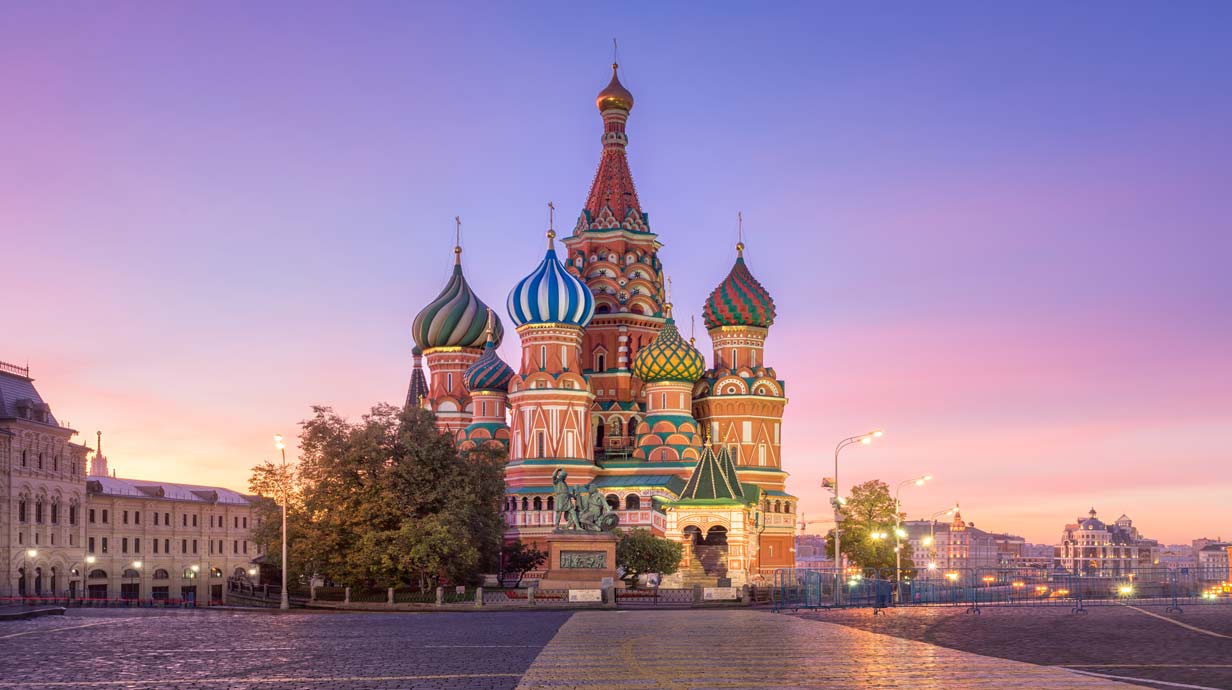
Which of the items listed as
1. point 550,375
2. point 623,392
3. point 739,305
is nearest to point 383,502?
point 550,375

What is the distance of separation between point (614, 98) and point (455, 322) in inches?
824

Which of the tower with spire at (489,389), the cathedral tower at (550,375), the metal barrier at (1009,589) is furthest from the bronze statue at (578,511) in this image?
the tower with spire at (489,389)

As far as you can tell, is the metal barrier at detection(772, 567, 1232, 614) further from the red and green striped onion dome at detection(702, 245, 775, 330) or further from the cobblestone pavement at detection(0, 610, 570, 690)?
the red and green striped onion dome at detection(702, 245, 775, 330)

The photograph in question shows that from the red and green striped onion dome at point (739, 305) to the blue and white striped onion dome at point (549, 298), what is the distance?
Result: 1184 centimetres

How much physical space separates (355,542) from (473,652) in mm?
29570

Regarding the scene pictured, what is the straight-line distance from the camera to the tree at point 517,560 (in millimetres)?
66062

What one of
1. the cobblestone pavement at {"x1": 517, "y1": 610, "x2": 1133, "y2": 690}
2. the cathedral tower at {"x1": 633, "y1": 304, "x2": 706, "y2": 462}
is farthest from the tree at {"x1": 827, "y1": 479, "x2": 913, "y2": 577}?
the cobblestone pavement at {"x1": 517, "y1": 610, "x2": 1133, "y2": 690}

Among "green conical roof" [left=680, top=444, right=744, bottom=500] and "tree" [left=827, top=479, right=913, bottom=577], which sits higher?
"green conical roof" [left=680, top=444, right=744, bottom=500]

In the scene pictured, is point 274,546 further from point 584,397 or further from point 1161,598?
point 1161,598

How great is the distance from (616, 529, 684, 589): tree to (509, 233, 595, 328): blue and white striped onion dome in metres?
18.7

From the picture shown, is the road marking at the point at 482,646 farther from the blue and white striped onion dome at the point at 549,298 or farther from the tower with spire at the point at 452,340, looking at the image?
the tower with spire at the point at 452,340

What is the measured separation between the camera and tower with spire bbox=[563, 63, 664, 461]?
82.9m

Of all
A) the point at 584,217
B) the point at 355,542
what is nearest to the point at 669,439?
the point at 584,217

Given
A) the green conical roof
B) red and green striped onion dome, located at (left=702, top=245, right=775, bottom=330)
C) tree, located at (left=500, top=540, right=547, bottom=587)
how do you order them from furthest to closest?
red and green striped onion dome, located at (left=702, top=245, right=775, bottom=330) < the green conical roof < tree, located at (left=500, top=540, right=547, bottom=587)
